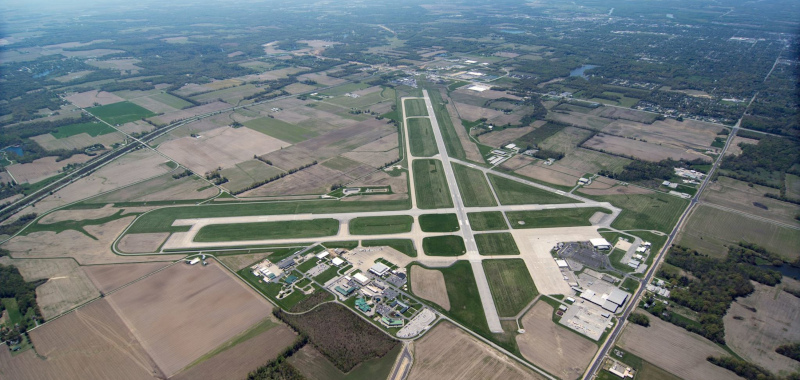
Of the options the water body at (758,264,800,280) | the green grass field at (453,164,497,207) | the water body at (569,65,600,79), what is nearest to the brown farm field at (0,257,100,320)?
the green grass field at (453,164,497,207)

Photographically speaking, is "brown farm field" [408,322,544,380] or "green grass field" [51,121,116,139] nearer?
"brown farm field" [408,322,544,380]

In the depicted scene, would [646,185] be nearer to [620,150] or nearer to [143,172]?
[620,150]

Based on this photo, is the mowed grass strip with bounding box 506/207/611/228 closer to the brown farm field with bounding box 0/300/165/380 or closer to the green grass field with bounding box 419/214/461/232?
the green grass field with bounding box 419/214/461/232

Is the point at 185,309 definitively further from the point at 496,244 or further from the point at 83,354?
the point at 496,244

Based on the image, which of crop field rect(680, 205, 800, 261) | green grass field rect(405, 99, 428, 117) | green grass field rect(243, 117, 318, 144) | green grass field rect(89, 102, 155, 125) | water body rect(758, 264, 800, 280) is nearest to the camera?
water body rect(758, 264, 800, 280)

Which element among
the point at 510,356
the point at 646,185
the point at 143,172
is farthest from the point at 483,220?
the point at 143,172

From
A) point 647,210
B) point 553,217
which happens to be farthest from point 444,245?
point 647,210

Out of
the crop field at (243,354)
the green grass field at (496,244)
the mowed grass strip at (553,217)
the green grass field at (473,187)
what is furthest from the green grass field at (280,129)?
the crop field at (243,354)
